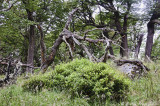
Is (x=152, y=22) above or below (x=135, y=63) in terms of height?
above

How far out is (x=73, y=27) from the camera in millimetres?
13961

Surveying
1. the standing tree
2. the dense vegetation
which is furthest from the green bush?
the standing tree

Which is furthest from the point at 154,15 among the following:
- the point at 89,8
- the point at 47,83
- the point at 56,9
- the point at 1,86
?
the point at 1,86

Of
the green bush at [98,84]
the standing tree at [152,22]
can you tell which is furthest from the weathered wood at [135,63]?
the standing tree at [152,22]

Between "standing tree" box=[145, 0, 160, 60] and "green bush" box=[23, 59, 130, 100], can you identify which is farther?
"standing tree" box=[145, 0, 160, 60]

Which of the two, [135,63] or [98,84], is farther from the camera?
[135,63]

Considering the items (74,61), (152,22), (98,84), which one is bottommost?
(98,84)

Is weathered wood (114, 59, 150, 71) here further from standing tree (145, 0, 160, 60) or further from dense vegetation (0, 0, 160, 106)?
standing tree (145, 0, 160, 60)

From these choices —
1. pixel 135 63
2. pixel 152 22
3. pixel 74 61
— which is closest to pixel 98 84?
pixel 74 61

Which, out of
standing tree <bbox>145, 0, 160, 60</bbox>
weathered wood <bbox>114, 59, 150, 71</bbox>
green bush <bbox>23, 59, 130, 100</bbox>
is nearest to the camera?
green bush <bbox>23, 59, 130, 100</bbox>

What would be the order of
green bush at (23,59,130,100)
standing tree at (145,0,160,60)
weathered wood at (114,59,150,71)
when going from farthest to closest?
1. standing tree at (145,0,160,60)
2. weathered wood at (114,59,150,71)
3. green bush at (23,59,130,100)

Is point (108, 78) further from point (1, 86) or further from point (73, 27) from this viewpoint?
point (73, 27)

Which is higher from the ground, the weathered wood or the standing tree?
the standing tree

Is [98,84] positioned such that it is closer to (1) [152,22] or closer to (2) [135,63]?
(2) [135,63]
